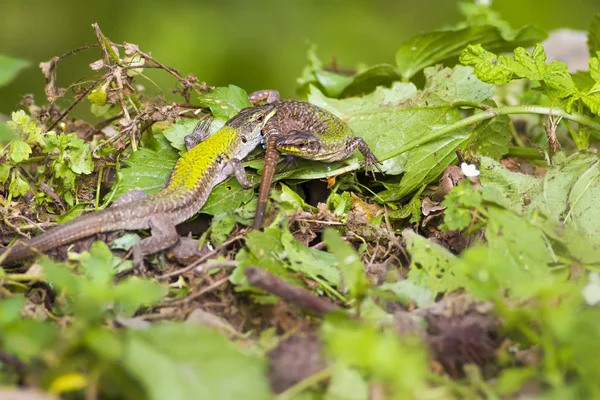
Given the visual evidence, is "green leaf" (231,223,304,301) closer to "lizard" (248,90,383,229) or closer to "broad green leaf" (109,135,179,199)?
"lizard" (248,90,383,229)

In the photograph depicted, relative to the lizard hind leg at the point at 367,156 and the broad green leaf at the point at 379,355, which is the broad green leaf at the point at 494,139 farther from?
the broad green leaf at the point at 379,355

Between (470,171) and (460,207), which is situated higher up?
(470,171)

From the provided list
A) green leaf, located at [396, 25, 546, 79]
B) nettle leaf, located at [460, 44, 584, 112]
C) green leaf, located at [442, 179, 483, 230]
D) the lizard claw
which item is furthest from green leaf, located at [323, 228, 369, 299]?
green leaf, located at [396, 25, 546, 79]

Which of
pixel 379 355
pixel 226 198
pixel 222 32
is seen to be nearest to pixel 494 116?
pixel 226 198

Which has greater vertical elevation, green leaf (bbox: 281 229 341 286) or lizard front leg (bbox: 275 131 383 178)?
lizard front leg (bbox: 275 131 383 178)

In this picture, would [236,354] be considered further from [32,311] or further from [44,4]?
[44,4]

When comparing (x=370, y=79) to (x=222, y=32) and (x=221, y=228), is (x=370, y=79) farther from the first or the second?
(x=222, y=32)
